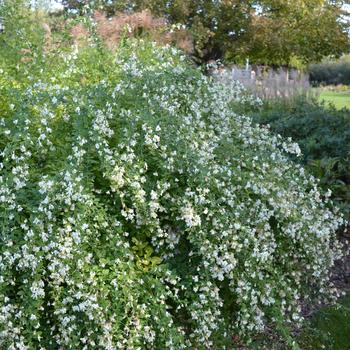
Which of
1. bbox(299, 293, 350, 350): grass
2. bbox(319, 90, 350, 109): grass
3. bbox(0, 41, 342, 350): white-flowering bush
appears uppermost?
bbox(319, 90, 350, 109): grass

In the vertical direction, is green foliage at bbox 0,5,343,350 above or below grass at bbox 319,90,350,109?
below

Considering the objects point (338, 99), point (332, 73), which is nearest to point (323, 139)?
point (338, 99)

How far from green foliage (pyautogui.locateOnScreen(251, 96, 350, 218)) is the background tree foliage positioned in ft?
37.8

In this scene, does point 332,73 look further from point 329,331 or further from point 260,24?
point 329,331

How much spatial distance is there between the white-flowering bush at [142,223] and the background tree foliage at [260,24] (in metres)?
15.0

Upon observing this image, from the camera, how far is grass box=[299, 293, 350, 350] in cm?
372

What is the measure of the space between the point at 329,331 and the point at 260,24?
15598mm

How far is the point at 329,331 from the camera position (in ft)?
13.0

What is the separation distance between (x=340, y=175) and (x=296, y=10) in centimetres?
1501

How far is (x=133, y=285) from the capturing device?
2.60 meters

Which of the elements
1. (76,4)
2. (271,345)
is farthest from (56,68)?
(76,4)

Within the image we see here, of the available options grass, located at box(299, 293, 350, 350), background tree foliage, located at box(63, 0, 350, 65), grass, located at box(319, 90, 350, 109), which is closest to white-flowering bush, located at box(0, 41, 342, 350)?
grass, located at box(299, 293, 350, 350)

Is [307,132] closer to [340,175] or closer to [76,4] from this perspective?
[340,175]

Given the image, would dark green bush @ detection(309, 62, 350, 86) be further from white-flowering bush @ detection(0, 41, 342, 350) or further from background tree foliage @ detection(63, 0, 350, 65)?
white-flowering bush @ detection(0, 41, 342, 350)
